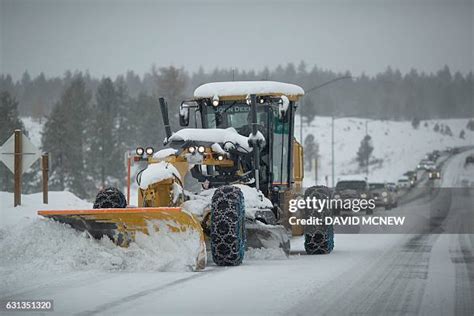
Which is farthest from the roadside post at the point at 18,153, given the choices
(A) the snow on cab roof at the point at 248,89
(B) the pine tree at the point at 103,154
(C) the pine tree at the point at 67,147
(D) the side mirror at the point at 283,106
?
(B) the pine tree at the point at 103,154

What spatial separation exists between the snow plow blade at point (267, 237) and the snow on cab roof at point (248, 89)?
315 cm

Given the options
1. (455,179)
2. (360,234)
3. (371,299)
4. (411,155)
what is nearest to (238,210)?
(371,299)

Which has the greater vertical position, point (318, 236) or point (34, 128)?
point (34, 128)

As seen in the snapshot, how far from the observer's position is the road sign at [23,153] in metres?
20.8

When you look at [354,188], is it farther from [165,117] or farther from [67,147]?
[67,147]

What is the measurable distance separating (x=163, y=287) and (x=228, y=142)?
5.03m

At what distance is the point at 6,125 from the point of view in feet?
165

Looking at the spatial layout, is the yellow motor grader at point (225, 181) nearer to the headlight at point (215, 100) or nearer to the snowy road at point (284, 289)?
the headlight at point (215, 100)

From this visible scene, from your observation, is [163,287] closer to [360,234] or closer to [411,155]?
[360,234]

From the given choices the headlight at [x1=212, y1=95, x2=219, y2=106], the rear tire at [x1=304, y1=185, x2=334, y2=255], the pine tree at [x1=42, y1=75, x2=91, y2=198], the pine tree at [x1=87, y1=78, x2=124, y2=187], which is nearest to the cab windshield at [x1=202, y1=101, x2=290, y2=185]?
the headlight at [x1=212, y1=95, x2=219, y2=106]

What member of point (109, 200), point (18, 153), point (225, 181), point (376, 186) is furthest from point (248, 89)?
point (376, 186)

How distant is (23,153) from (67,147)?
43344 millimetres

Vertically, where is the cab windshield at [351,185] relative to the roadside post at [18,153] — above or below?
below

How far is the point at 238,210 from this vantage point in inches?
555
